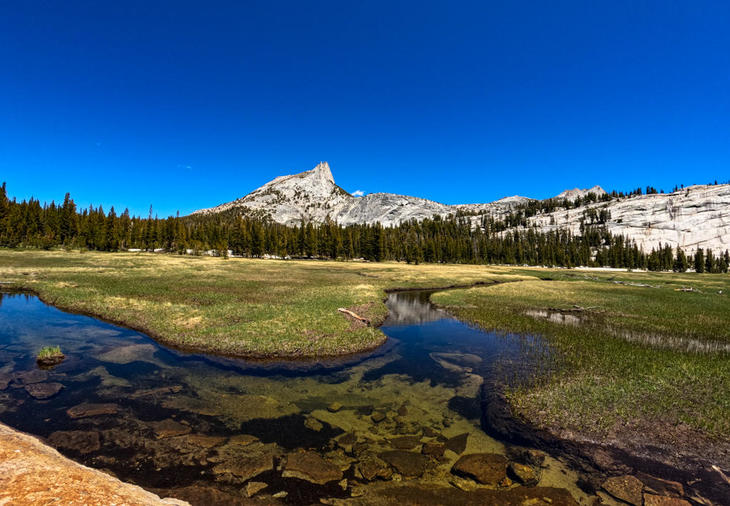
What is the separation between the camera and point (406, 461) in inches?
379

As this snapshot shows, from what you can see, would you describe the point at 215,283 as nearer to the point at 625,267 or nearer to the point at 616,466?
the point at 616,466

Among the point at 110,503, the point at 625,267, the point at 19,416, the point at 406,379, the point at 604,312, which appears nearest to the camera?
the point at 110,503

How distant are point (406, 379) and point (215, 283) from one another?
38.9m

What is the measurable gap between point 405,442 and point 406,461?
44.7 inches

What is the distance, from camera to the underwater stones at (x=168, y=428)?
421 inches

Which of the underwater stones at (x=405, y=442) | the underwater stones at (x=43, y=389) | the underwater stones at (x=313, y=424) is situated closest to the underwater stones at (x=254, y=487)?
the underwater stones at (x=313, y=424)

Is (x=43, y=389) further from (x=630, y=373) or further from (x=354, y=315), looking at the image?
(x=630, y=373)

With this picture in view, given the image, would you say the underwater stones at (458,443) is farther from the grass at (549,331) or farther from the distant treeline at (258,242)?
the distant treeline at (258,242)

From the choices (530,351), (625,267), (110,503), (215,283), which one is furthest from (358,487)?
(625,267)

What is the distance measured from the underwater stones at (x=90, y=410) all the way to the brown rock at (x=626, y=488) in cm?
1707

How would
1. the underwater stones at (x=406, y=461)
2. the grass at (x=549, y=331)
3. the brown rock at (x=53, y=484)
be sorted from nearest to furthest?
the brown rock at (x=53, y=484), the underwater stones at (x=406, y=461), the grass at (x=549, y=331)

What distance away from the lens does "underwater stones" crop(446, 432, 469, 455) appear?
10.3 meters

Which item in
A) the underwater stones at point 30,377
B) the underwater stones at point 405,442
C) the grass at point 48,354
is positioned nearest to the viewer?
the underwater stones at point 405,442

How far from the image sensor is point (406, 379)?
54.3 feet
